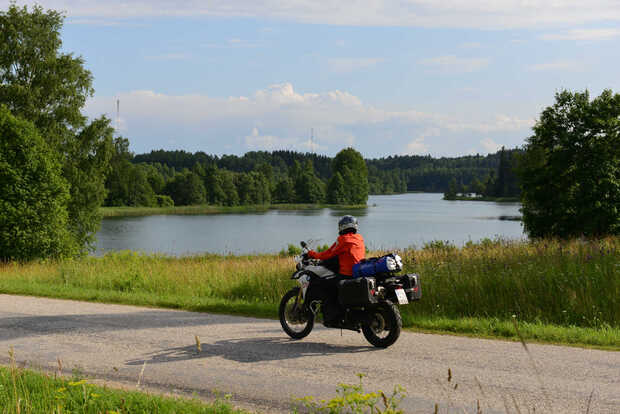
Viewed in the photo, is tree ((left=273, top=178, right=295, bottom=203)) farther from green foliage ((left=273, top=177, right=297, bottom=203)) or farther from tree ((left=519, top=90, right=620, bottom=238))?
tree ((left=519, top=90, right=620, bottom=238))

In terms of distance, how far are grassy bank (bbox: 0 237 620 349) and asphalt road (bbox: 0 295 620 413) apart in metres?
1.03

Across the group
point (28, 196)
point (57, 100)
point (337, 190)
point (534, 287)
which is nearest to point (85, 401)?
point (534, 287)

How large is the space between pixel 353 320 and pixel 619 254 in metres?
7.13

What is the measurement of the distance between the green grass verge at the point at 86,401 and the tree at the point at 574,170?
98.8 ft

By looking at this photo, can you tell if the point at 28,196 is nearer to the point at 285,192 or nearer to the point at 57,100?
the point at 57,100

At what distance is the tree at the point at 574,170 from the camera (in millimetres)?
31422

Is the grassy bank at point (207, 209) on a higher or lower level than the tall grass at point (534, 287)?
lower

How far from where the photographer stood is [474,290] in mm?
10898

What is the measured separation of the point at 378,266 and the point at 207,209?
366 feet

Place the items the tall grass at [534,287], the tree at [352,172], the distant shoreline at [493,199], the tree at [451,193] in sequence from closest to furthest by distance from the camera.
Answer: the tall grass at [534,287], the tree at [352,172], the distant shoreline at [493,199], the tree at [451,193]

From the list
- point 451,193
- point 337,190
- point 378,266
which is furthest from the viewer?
point 451,193

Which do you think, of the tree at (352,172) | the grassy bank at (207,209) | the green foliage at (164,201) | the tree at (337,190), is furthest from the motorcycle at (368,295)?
the tree at (352,172)

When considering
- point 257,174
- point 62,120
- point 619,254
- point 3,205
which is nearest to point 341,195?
point 257,174

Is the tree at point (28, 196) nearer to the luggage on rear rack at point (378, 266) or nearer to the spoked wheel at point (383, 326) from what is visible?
the luggage on rear rack at point (378, 266)
